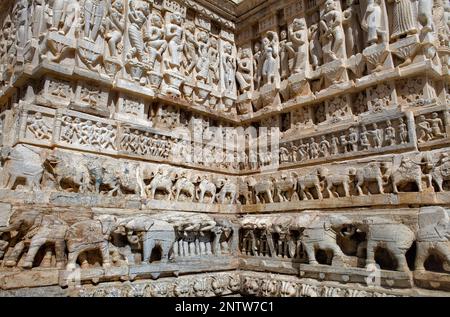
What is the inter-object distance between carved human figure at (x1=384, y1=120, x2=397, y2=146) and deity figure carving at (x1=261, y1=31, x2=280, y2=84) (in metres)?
3.10

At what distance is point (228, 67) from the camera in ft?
29.0

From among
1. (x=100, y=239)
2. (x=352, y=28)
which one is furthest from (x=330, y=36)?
(x=100, y=239)

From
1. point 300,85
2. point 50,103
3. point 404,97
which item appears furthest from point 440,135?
point 50,103

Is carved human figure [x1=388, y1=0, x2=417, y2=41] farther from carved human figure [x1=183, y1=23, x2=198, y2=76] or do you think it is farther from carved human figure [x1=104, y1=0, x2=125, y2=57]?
carved human figure [x1=104, y1=0, x2=125, y2=57]

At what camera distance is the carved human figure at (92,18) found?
624cm

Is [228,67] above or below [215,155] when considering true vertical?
above

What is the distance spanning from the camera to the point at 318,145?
6848 mm

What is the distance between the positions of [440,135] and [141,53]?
19.3 feet

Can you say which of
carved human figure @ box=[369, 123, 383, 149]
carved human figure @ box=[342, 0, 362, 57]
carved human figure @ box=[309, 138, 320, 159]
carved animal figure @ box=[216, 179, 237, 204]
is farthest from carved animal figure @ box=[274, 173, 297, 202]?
carved human figure @ box=[342, 0, 362, 57]

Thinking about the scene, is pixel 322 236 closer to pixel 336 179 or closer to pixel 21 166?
pixel 336 179

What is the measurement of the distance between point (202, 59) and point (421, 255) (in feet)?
20.8

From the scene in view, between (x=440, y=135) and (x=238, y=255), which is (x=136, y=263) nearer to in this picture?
(x=238, y=255)

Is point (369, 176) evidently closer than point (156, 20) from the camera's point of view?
Yes

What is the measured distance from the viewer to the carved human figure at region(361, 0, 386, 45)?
6.30 metres
